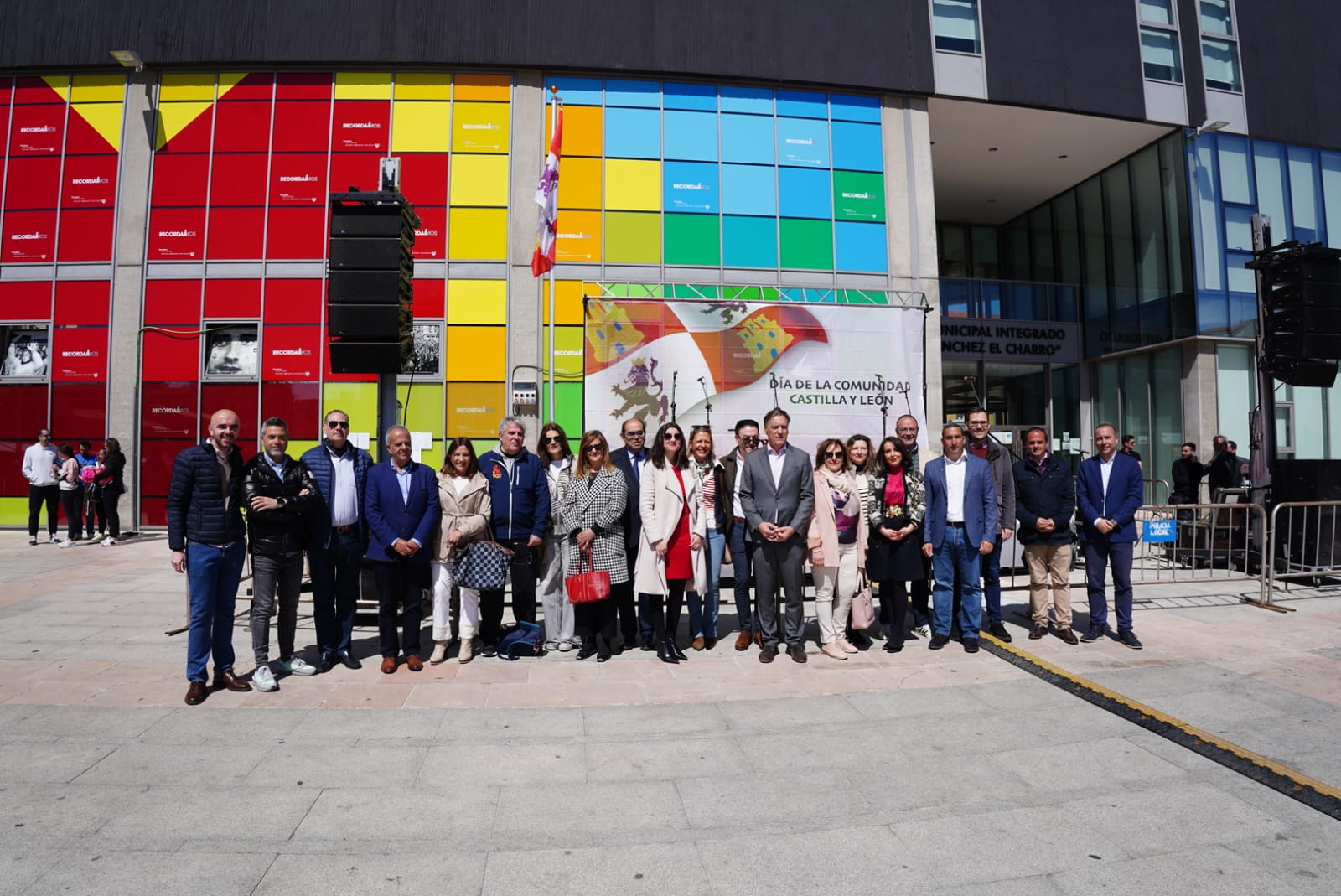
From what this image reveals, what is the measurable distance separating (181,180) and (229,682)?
13902 millimetres

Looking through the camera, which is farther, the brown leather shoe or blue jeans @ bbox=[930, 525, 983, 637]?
blue jeans @ bbox=[930, 525, 983, 637]

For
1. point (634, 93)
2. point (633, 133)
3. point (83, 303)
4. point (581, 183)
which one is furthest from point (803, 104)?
point (83, 303)

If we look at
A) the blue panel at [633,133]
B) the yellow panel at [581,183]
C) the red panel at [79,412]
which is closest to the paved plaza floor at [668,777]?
the red panel at [79,412]

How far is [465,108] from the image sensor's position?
14820mm

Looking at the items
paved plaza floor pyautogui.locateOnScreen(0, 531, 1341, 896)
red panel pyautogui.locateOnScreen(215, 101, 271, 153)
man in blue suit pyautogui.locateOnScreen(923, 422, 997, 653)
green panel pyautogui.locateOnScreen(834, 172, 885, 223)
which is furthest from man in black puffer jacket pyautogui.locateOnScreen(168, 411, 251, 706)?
green panel pyautogui.locateOnScreen(834, 172, 885, 223)

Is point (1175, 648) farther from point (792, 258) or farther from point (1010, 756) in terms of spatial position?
point (792, 258)

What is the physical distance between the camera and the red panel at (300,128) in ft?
48.3

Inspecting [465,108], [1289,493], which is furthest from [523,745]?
[465,108]

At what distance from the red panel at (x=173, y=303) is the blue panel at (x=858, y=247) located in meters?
13.2

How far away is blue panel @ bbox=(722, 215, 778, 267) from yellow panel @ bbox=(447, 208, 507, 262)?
4589 mm

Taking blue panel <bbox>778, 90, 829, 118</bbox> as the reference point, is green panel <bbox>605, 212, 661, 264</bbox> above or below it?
below

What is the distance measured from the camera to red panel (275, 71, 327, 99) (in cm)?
1474

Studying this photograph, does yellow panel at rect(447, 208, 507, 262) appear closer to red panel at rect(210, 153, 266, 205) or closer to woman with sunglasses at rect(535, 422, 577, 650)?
red panel at rect(210, 153, 266, 205)

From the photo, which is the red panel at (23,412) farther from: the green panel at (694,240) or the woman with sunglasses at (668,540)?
the woman with sunglasses at (668,540)
